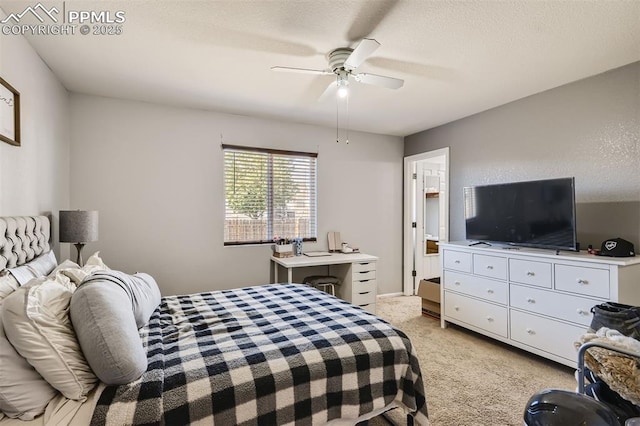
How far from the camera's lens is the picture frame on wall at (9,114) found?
1801mm

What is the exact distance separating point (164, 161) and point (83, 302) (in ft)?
8.20

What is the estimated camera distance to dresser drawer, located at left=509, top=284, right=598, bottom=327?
2.43 metres

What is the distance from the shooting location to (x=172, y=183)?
352cm

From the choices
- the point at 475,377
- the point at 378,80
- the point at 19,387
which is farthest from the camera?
the point at 475,377

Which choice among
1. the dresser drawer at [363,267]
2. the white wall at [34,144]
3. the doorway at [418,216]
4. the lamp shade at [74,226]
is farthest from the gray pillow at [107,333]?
the doorway at [418,216]

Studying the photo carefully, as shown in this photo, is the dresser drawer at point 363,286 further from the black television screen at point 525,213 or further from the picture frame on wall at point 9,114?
the picture frame on wall at point 9,114

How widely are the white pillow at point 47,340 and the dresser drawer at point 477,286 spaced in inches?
126

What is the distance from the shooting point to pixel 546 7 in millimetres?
1818

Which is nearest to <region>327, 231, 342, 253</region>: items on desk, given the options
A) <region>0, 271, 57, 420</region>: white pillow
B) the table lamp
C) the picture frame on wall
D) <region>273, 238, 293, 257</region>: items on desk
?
<region>273, 238, 293, 257</region>: items on desk

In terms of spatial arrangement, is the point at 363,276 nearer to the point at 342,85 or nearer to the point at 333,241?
the point at 333,241

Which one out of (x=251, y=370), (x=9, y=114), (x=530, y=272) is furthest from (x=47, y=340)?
(x=530, y=272)

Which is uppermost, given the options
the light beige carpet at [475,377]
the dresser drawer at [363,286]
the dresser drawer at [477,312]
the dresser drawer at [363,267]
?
the dresser drawer at [363,267]

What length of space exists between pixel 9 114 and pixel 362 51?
2.16 m

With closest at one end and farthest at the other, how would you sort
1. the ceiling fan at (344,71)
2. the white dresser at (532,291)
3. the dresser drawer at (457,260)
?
the ceiling fan at (344,71) → the white dresser at (532,291) → the dresser drawer at (457,260)
